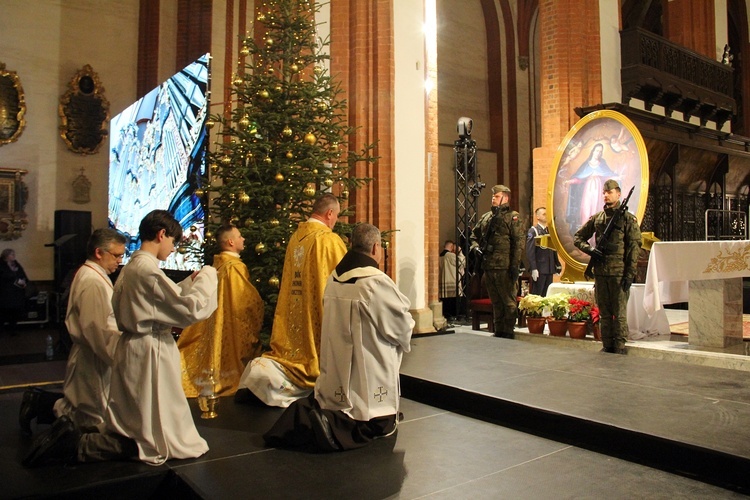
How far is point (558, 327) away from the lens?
303 inches

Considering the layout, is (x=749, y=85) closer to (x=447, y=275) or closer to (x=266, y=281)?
(x=447, y=275)

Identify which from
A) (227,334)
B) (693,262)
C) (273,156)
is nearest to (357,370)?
(227,334)

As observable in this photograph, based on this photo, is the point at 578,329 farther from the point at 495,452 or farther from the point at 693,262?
the point at 495,452

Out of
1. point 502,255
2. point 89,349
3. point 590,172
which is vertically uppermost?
point 590,172

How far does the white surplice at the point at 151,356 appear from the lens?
10.4 feet

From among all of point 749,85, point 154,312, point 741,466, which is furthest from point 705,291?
point 749,85

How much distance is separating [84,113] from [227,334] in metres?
9.90

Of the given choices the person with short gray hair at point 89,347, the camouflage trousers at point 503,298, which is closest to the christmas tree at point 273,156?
the person with short gray hair at point 89,347

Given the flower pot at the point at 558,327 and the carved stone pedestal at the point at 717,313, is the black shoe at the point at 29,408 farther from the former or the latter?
the carved stone pedestal at the point at 717,313

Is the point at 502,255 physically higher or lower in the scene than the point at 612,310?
higher

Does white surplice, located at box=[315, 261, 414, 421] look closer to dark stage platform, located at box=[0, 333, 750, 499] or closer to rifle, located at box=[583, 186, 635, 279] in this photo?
dark stage platform, located at box=[0, 333, 750, 499]

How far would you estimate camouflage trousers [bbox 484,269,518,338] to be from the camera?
738cm

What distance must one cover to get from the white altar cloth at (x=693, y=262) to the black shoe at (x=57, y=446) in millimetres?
5684

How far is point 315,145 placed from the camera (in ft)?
19.4
